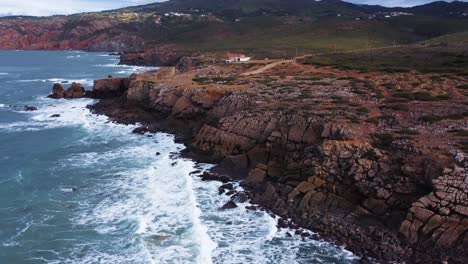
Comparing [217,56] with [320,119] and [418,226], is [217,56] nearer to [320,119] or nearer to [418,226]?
[320,119]

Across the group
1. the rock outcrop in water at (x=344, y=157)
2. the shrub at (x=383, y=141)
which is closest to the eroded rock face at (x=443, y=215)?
the rock outcrop in water at (x=344, y=157)

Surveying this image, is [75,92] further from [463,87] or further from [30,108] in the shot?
[463,87]

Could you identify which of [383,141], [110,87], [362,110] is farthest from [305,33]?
[383,141]

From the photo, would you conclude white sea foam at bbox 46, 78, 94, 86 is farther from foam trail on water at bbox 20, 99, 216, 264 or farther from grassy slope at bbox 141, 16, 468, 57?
grassy slope at bbox 141, 16, 468, 57

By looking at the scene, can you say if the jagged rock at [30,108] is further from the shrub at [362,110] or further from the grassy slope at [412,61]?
the shrub at [362,110]

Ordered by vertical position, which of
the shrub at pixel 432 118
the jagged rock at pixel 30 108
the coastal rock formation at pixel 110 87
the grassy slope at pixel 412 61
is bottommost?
the jagged rock at pixel 30 108

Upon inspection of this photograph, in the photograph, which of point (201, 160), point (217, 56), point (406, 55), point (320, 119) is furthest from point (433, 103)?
point (217, 56)

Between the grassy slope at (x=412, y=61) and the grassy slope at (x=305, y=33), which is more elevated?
the grassy slope at (x=305, y=33)

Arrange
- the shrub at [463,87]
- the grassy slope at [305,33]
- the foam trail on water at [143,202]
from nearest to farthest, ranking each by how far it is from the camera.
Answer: the foam trail on water at [143,202] → the shrub at [463,87] → the grassy slope at [305,33]
